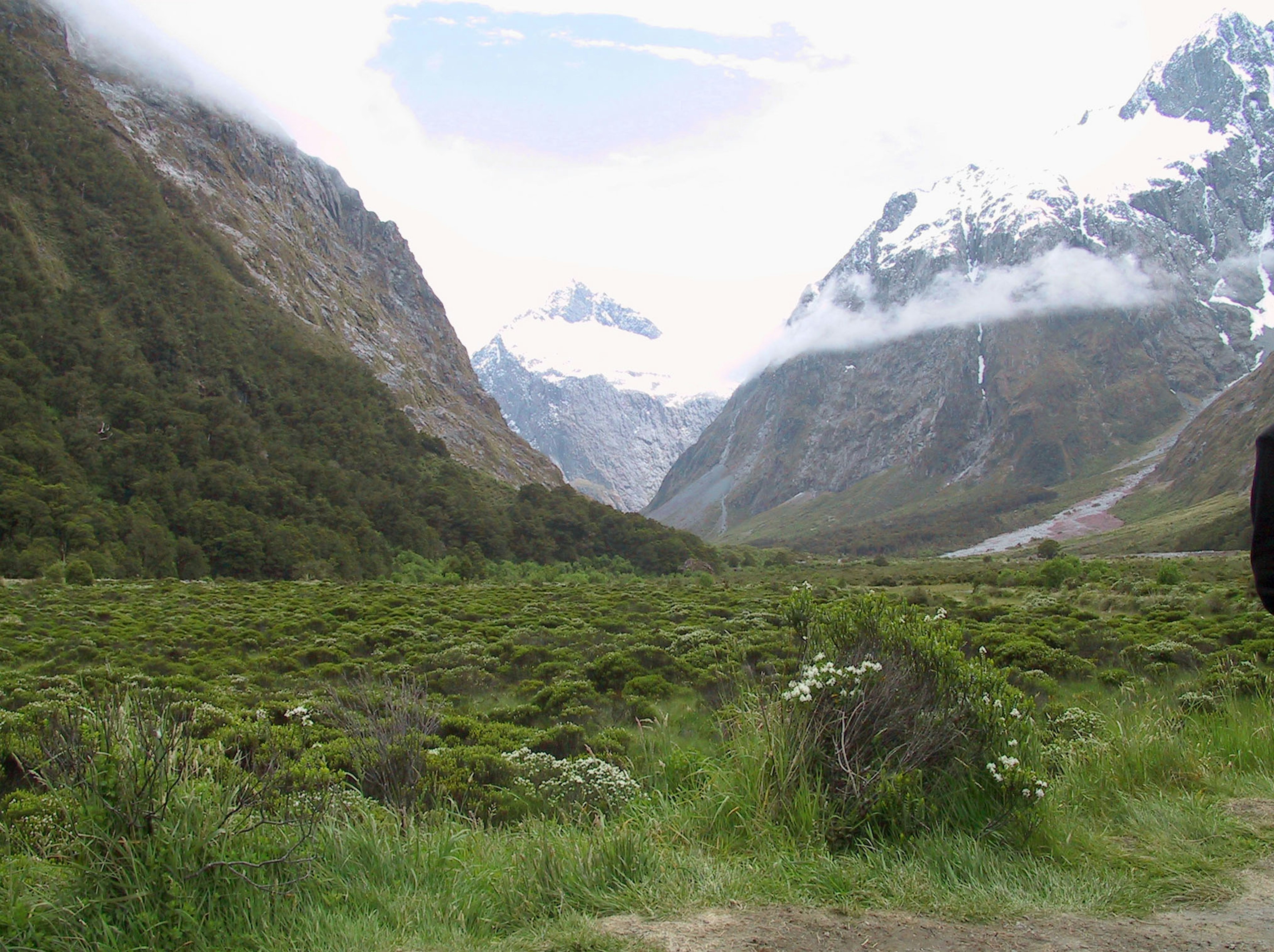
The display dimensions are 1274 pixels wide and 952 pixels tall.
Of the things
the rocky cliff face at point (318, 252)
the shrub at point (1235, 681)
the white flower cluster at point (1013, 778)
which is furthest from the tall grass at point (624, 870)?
the rocky cliff face at point (318, 252)

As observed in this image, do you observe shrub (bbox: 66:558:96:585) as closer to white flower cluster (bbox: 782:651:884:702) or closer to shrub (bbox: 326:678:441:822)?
shrub (bbox: 326:678:441:822)

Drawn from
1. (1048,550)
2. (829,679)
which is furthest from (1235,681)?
(1048,550)

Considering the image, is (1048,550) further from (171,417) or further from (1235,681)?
(171,417)

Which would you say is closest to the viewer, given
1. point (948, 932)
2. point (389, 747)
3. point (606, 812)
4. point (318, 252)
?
point (948, 932)

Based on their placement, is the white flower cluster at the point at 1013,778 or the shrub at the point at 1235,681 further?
the shrub at the point at 1235,681

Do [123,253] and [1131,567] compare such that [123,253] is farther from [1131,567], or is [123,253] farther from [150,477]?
[1131,567]

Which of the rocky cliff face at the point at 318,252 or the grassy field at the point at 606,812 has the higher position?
the rocky cliff face at the point at 318,252

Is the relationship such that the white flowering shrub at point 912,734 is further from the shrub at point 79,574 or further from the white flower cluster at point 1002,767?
the shrub at point 79,574
